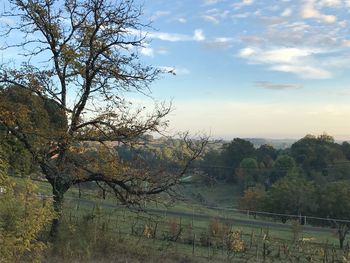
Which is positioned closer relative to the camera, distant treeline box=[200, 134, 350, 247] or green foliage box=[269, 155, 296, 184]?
distant treeline box=[200, 134, 350, 247]

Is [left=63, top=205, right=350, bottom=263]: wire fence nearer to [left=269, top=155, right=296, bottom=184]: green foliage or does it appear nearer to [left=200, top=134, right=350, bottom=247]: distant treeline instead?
[left=200, top=134, right=350, bottom=247]: distant treeline

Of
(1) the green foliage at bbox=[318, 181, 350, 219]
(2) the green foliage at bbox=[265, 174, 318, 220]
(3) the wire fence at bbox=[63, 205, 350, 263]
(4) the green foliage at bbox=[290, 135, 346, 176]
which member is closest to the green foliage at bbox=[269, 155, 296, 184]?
(4) the green foliage at bbox=[290, 135, 346, 176]

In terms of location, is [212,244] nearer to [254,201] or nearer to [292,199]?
[292,199]

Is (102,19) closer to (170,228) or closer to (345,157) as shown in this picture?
Answer: (170,228)

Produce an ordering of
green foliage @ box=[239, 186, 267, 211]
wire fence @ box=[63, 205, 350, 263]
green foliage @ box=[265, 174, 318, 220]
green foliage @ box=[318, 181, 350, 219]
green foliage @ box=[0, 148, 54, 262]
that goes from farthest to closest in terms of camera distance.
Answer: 1. green foliage @ box=[239, 186, 267, 211]
2. green foliage @ box=[265, 174, 318, 220]
3. green foliage @ box=[318, 181, 350, 219]
4. wire fence @ box=[63, 205, 350, 263]
5. green foliage @ box=[0, 148, 54, 262]

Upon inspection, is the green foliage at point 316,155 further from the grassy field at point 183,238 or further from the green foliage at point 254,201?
the grassy field at point 183,238

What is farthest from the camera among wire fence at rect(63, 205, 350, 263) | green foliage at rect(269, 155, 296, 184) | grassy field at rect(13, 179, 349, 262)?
green foliage at rect(269, 155, 296, 184)

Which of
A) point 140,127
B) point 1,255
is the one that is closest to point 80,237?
point 140,127

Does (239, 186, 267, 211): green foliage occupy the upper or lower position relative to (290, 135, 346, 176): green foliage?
lower

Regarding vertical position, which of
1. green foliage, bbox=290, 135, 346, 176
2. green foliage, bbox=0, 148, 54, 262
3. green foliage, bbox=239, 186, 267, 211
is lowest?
green foliage, bbox=239, 186, 267, 211

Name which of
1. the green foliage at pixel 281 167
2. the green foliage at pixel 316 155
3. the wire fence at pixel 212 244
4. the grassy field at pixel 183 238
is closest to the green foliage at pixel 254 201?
the green foliage at pixel 281 167

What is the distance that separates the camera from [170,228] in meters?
21.3

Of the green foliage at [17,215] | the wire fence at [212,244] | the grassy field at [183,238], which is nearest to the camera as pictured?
the green foliage at [17,215]

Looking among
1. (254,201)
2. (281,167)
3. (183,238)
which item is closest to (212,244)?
(183,238)
